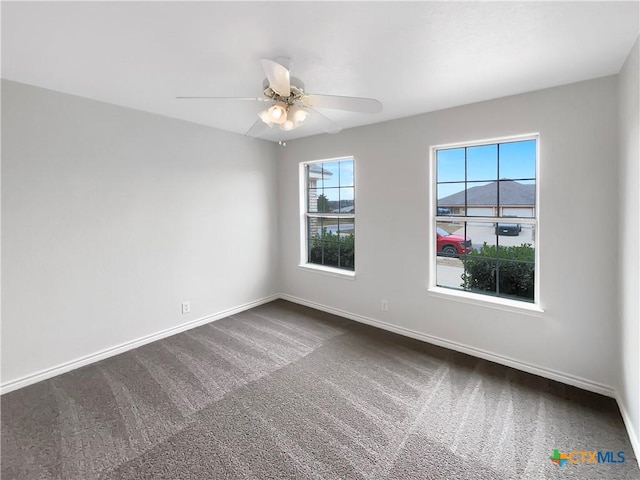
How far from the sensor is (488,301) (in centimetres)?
270

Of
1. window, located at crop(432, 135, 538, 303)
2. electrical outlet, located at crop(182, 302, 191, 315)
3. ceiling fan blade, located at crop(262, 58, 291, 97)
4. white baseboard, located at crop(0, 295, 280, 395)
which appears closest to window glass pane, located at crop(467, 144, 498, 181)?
window, located at crop(432, 135, 538, 303)

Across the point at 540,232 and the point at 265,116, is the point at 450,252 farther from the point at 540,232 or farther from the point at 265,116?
the point at 265,116

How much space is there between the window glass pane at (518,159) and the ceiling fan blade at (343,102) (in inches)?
60.4

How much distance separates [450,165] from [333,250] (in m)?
1.81

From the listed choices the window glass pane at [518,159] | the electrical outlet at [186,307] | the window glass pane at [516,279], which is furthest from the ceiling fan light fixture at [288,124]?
the electrical outlet at [186,307]

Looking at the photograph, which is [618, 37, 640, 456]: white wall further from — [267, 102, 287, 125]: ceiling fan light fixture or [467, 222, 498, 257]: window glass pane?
[267, 102, 287, 125]: ceiling fan light fixture

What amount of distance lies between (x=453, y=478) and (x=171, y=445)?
1.62m

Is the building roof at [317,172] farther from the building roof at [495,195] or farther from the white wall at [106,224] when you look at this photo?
the building roof at [495,195]

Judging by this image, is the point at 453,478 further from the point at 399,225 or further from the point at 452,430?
the point at 399,225

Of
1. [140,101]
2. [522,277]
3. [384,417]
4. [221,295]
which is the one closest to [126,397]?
[221,295]

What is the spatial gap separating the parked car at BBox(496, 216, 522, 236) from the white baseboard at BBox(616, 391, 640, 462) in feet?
4.46

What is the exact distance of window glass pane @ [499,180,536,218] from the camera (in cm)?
256

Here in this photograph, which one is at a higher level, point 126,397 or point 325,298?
point 325,298

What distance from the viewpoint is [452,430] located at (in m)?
1.88
